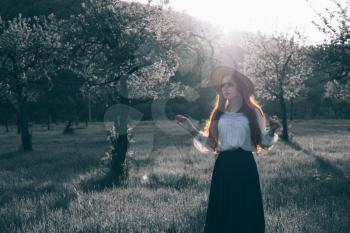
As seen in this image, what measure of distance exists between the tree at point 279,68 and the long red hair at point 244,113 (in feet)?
101

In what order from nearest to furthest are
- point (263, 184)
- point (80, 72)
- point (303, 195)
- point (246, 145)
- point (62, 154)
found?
point (246, 145) < point (303, 195) < point (263, 184) < point (80, 72) < point (62, 154)

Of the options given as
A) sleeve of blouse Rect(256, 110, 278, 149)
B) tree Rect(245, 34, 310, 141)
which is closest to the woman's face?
sleeve of blouse Rect(256, 110, 278, 149)

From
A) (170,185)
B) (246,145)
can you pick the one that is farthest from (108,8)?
(246,145)

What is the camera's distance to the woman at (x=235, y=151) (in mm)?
5684

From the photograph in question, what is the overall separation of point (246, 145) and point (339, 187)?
23.6 ft

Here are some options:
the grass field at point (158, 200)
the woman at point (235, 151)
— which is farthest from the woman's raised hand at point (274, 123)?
the grass field at point (158, 200)

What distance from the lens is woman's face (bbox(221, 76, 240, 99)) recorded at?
595 centimetres

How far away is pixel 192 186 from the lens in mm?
12047

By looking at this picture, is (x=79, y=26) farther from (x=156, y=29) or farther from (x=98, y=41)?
(x=156, y=29)

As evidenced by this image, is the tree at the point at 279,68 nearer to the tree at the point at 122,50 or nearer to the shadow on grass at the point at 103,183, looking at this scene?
the tree at the point at 122,50

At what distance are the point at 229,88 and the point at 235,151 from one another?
3.00 ft

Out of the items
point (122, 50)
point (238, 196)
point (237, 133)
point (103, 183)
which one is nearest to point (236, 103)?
point (237, 133)

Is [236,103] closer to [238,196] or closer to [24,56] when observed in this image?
[238,196]

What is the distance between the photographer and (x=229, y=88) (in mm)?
5941
